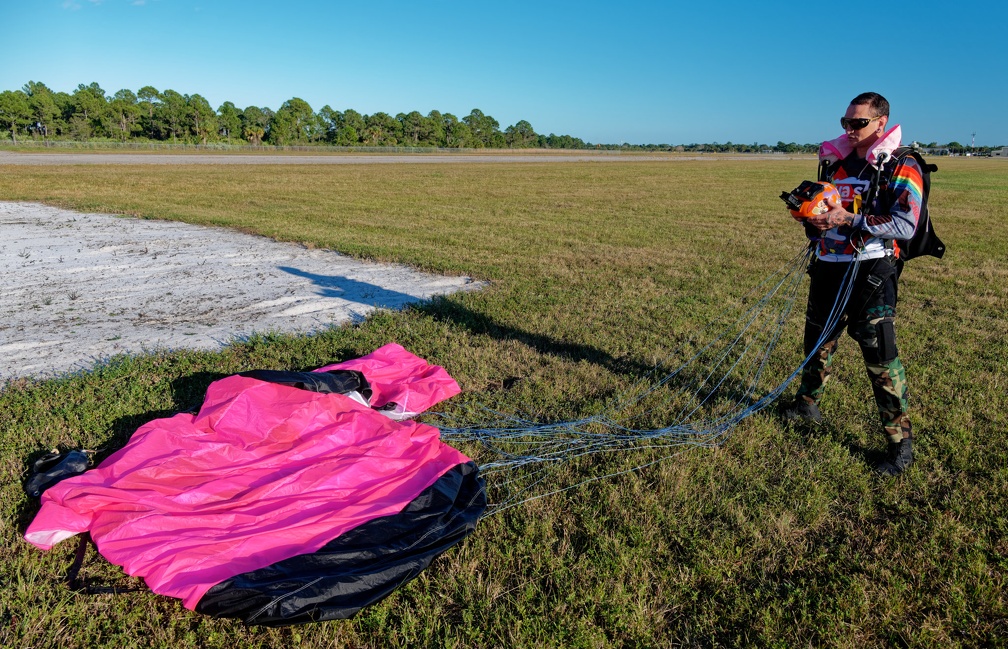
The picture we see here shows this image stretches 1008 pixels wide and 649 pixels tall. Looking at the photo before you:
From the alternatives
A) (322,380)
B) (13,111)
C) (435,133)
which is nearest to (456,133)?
(435,133)

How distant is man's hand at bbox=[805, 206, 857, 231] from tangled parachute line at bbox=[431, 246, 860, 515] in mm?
338

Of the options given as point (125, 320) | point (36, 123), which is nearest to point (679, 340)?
point (125, 320)

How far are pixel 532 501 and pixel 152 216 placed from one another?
12.7 meters

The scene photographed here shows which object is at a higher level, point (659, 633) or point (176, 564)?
point (176, 564)

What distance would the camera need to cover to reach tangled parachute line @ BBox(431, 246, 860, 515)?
337 centimetres

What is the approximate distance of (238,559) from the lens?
8.28 feet

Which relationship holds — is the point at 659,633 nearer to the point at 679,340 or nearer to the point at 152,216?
the point at 679,340

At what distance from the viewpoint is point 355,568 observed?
2549 mm

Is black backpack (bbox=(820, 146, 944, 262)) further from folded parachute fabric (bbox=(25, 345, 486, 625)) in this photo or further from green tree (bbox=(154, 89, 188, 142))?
green tree (bbox=(154, 89, 188, 142))

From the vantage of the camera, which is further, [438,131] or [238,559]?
[438,131]

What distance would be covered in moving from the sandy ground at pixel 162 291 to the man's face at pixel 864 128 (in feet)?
15.1

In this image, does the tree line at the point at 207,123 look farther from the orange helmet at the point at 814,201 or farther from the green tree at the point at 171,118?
the orange helmet at the point at 814,201

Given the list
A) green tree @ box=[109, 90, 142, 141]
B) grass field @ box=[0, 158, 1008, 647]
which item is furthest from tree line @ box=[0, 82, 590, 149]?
grass field @ box=[0, 158, 1008, 647]

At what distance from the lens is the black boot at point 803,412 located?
4.03 meters
